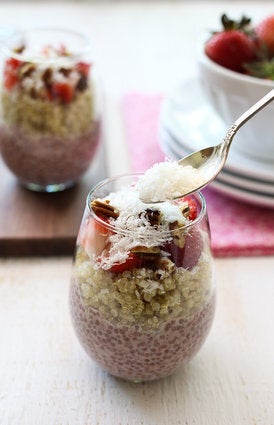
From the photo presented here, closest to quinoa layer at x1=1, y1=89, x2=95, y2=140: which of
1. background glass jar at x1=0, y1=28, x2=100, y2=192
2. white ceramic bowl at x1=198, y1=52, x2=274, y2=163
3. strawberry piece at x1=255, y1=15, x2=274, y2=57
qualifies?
background glass jar at x1=0, y1=28, x2=100, y2=192

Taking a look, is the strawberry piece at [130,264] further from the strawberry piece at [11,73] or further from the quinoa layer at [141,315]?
the strawberry piece at [11,73]

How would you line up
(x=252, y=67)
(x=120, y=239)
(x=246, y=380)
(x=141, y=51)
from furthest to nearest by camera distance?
(x=141, y=51) → (x=252, y=67) → (x=246, y=380) → (x=120, y=239)

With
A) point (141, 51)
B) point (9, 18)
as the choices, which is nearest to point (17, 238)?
point (141, 51)

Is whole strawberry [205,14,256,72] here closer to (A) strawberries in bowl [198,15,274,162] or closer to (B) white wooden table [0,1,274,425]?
(A) strawberries in bowl [198,15,274,162]

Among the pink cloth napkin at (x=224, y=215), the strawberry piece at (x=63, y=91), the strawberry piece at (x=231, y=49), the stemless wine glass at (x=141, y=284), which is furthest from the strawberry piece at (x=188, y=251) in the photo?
the strawberry piece at (x=231, y=49)

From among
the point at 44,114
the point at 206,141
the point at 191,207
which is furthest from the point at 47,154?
the point at 191,207

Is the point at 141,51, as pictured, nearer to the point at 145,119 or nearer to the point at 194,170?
the point at 145,119
